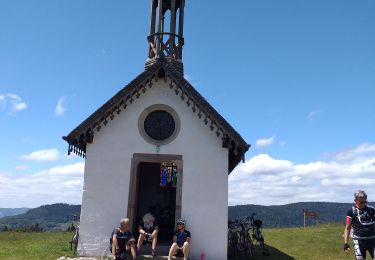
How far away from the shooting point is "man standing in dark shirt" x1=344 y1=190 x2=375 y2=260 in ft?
27.2

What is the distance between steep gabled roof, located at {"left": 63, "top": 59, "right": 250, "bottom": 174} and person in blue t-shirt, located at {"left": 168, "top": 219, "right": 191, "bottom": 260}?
314 centimetres

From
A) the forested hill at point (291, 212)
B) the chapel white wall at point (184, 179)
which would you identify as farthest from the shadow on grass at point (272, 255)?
the forested hill at point (291, 212)

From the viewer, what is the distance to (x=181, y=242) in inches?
472

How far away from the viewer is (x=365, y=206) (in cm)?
842

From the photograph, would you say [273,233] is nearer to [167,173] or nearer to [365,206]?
[167,173]

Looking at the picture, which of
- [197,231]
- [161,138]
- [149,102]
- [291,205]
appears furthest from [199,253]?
[291,205]

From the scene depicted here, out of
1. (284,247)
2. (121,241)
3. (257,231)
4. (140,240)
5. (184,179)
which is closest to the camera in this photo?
(121,241)

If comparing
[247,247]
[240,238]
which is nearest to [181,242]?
[247,247]

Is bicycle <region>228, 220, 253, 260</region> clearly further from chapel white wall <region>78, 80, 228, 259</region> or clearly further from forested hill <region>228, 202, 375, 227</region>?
forested hill <region>228, 202, 375, 227</region>

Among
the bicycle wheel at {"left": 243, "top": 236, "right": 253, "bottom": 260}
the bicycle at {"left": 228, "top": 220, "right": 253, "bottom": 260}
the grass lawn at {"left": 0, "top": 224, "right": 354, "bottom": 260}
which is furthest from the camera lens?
the bicycle at {"left": 228, "top": 220, "right": 253, "bottom": 260}

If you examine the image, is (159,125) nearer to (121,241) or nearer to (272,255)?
(121,241)

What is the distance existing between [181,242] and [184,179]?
2269 millimetres

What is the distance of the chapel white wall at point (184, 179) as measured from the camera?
13.2 meters

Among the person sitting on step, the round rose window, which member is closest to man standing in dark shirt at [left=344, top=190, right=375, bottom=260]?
the person sitting on step
